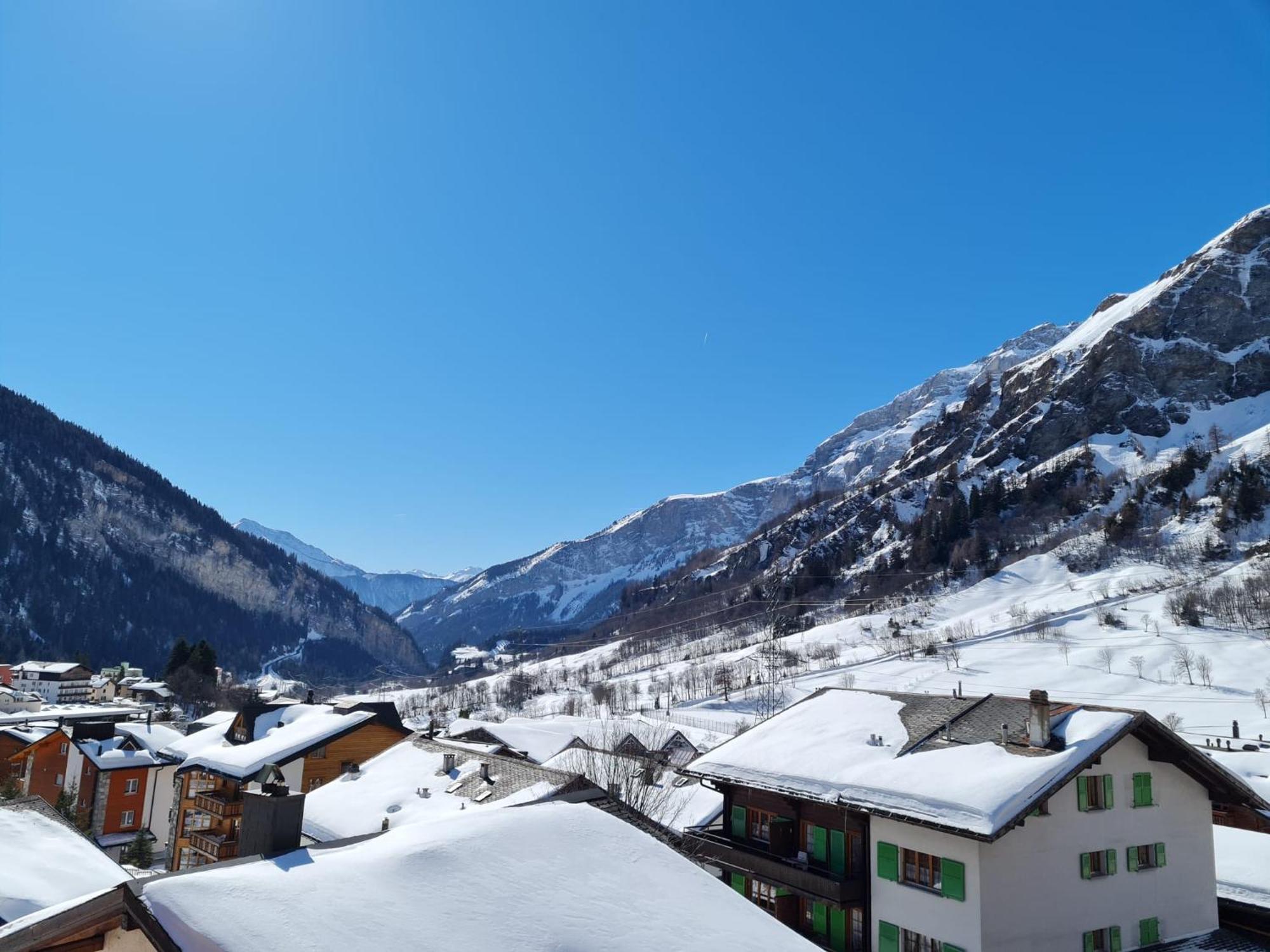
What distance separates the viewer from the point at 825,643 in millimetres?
153125

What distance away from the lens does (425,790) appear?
31.3m

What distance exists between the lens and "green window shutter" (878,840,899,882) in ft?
70.6

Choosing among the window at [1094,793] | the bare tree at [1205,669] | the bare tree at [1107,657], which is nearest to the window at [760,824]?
the window at [1094,793]

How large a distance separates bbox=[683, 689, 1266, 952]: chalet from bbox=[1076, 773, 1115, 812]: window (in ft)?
0.15

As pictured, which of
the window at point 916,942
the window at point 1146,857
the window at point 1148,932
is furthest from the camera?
the window at point 1146,857

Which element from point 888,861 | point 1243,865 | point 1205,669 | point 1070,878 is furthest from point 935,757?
point 1205,669

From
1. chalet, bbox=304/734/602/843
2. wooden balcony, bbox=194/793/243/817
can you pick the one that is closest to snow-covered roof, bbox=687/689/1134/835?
chalet, bbox=304/734/602/843

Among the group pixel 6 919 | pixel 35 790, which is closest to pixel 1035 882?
pixel 6 919

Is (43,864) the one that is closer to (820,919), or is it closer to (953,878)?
(820,919)

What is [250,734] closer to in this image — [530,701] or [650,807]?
[650,807]

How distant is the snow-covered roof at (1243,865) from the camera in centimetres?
2536

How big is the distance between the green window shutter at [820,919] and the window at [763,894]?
1.39 m

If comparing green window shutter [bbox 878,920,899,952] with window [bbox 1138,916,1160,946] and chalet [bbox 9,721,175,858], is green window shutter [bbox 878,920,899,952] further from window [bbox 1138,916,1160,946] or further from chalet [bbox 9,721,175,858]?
chalet [bbox 9,721,175,858]

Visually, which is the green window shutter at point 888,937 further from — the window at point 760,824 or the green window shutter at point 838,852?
the window at point 760,824
